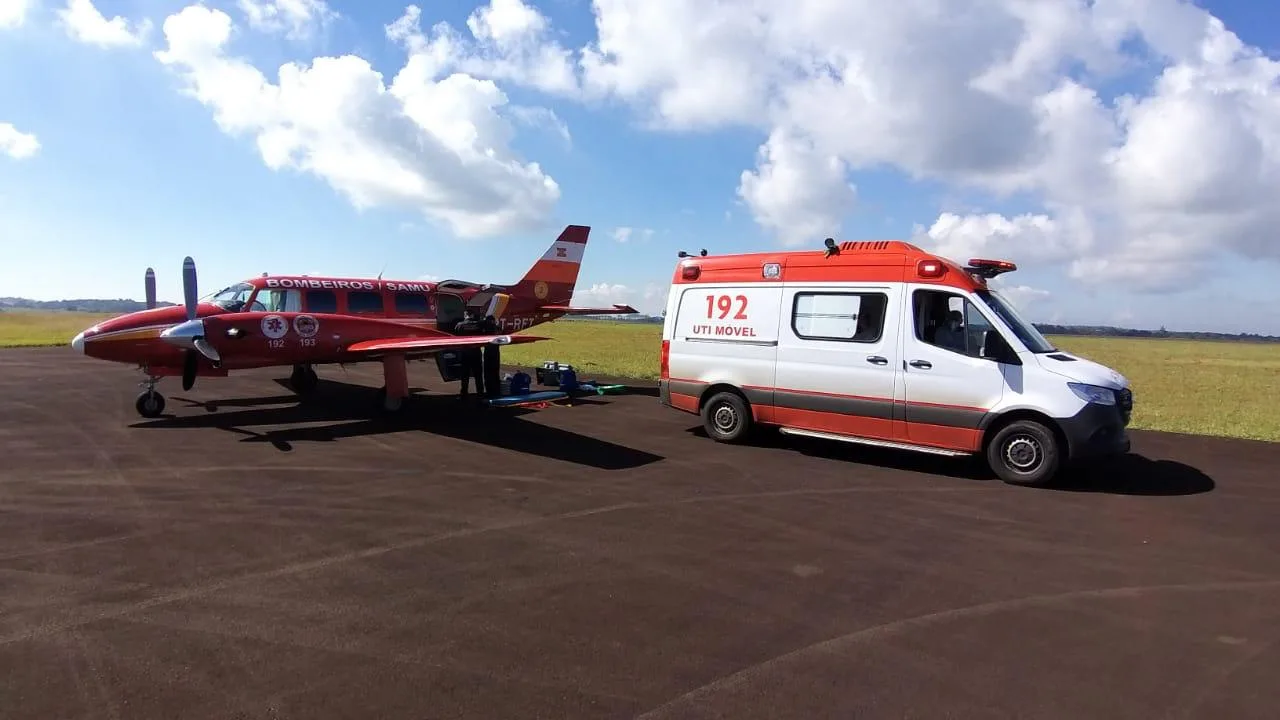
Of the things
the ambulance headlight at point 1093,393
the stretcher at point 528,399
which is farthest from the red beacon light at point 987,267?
the stretcher at point 528,399

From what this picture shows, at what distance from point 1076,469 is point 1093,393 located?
179 cm

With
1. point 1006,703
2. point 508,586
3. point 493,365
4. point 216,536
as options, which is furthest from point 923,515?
point 493,365

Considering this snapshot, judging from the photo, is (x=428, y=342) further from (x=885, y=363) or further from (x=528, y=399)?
(x=885, y=363)

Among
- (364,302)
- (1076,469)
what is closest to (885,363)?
(1076,469)

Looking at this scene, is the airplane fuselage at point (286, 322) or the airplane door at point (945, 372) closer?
the airplane door at point (945, 372)

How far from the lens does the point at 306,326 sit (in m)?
12.0

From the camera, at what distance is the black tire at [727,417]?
384 inches

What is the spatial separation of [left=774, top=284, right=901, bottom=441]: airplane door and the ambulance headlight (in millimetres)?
1924

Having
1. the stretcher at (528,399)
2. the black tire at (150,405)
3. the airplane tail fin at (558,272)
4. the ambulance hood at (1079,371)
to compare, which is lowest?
the stretcher at (528,399)

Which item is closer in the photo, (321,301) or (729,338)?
(729,338)

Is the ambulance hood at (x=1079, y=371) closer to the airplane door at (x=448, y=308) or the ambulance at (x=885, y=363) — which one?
the ambulance at (x=885, y=363)

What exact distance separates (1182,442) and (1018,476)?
210 inches

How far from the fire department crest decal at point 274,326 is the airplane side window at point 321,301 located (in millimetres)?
1205

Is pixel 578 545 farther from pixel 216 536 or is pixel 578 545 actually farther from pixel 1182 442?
pixel 1182 442
